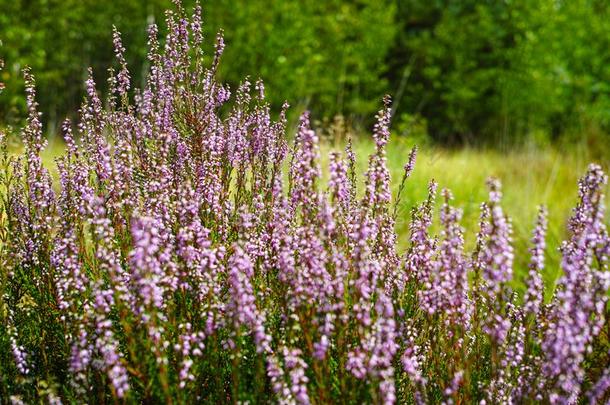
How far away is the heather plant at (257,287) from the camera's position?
2.43m

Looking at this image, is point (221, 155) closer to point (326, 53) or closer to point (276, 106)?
point (276, 106)

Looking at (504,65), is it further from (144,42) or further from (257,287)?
(257,287)

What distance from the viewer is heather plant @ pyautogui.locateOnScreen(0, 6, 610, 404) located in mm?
2434

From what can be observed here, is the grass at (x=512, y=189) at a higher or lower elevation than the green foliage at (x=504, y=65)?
lower

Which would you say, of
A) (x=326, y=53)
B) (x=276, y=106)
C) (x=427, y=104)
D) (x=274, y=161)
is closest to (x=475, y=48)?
(x=427, y=104)

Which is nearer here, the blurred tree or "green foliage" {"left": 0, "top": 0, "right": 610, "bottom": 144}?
the blurred tree

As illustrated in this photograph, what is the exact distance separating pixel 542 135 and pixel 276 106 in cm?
891

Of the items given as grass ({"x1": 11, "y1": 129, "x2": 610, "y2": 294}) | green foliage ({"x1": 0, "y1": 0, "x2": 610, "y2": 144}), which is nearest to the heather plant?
grass ({"x1": 11, "y1": 129, "x2": 610, "y2": 294})

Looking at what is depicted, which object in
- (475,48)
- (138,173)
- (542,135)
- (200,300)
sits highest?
(475,48)

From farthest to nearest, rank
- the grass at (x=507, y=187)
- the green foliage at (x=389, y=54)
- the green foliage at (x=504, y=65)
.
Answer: the green foliage at (x=504, y=65)
the green foliage at (x=389, y=54)
the grass at (x=507, y=187)

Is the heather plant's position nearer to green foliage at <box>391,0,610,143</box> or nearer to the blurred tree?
the blurred tree

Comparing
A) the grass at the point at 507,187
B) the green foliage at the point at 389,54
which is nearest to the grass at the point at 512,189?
the grass at the point at 507,187

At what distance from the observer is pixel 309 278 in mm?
2578

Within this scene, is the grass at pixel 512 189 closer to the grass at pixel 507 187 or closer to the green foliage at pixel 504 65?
the grass at pixel 507 187
